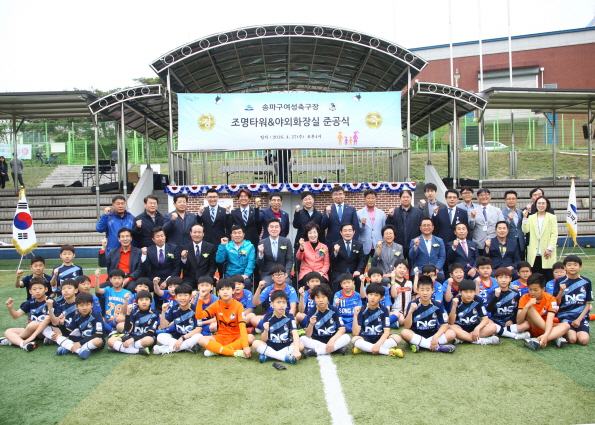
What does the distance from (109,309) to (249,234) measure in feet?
7.75

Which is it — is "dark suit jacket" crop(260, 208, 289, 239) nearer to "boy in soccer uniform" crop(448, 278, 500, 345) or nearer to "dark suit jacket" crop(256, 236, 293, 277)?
"dark suit jacket" crop(256, 236, 293, 277)

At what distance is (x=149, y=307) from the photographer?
18.8 feet

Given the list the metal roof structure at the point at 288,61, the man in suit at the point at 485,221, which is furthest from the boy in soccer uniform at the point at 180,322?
the metal roof structure at the point at 288,61

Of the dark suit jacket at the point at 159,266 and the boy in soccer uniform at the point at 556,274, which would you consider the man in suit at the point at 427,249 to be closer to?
the boy in soccer uniform at the point at 556,274

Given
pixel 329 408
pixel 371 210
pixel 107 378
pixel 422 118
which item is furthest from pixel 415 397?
pixel 422 118

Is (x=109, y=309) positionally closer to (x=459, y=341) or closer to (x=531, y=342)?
(x=459, y=341)

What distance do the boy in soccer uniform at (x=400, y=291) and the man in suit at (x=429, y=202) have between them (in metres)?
1.46

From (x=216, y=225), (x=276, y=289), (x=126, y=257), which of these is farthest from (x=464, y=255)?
(x=126, y=257)

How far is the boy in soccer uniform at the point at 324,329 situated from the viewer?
5375 mm

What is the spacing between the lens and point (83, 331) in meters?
5.65

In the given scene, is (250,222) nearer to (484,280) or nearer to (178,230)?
(178,230)

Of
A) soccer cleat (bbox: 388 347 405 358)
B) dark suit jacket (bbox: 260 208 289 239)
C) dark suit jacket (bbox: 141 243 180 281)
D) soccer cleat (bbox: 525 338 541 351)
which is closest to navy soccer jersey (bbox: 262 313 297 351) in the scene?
soccer cleat (bbox: 388 347 405 358)

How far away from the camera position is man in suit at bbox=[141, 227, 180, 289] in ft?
22.2

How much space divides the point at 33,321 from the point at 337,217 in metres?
4.17
